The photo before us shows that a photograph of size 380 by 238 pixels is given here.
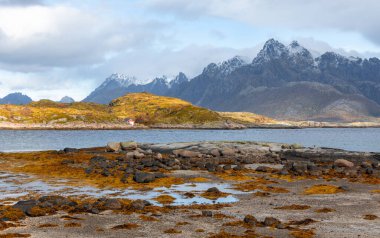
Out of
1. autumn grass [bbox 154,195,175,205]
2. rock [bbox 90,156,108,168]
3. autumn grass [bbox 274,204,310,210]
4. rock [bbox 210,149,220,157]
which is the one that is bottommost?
autumn grass [bbox 154,195,175,205]

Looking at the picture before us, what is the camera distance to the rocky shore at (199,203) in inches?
1083

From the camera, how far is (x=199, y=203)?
121 ft

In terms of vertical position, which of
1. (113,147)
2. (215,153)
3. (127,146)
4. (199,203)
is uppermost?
(127,146)

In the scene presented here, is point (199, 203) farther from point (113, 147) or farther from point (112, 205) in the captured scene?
point (113, 147)

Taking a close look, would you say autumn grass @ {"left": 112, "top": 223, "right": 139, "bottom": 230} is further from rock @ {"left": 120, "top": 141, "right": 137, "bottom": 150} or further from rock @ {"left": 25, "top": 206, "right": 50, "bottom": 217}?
rock @ {"left": 120, "top": 141, "right": 137, "bottom": 150}

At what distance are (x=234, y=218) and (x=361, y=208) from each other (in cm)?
1053

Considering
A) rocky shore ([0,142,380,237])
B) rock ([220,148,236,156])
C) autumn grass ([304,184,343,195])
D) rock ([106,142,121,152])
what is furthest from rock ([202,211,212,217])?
rock ([106,142,121,152])

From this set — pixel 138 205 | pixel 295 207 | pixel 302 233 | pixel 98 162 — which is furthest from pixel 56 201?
pixel 98 162

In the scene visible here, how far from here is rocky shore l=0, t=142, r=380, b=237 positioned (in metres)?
27.5

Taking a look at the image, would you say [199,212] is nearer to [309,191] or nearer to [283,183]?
[309,191]

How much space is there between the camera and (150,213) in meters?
32.6

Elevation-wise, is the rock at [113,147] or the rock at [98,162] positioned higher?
the rock at [113,147]

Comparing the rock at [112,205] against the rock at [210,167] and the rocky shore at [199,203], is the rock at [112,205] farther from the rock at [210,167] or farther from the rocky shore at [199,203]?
the rock at [210,167]

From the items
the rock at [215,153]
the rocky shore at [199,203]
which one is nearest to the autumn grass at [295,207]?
the rocky shore at [199,203]
